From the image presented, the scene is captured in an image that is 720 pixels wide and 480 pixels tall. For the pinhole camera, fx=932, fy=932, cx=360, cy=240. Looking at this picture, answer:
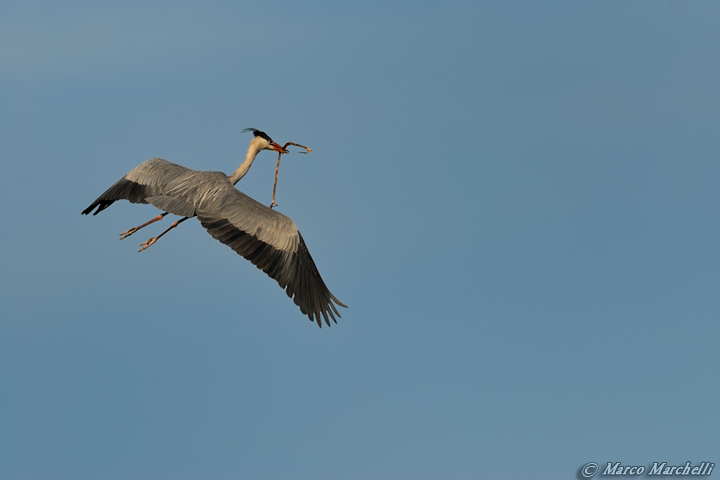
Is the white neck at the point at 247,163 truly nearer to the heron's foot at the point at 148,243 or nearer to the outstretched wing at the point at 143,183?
the outstretched wing at the point at 143,183

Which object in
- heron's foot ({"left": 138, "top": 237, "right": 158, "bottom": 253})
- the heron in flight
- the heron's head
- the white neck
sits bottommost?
heron's foot ({"left": 138, "top": 237, "right": 158, "bottom": 253})

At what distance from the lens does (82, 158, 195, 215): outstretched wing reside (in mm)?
24359

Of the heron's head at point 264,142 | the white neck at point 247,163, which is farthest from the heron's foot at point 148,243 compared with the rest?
the heron's head at point 264,142

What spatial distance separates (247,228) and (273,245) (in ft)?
2.51

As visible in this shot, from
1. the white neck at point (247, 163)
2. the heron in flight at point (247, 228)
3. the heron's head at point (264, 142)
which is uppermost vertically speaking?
the heron's head at point (264, 142)

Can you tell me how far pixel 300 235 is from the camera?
2297 cm

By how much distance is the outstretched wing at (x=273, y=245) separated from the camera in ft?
73.0

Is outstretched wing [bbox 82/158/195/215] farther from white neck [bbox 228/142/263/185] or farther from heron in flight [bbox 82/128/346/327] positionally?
white neck [bbox 228/142/263/185]

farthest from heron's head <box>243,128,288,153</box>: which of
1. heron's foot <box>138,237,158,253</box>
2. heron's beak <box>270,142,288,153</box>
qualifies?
heron's foot <box>138,237,158,253</box>

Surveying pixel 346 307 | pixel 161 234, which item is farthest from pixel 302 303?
pixel 161 234

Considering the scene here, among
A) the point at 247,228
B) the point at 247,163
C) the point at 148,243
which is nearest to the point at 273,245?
the point at 247,228

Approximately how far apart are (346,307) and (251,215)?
3271 millimetres

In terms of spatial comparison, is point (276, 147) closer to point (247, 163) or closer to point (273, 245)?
point (247, 163)

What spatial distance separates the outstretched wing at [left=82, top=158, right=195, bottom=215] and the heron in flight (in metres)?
0.04
